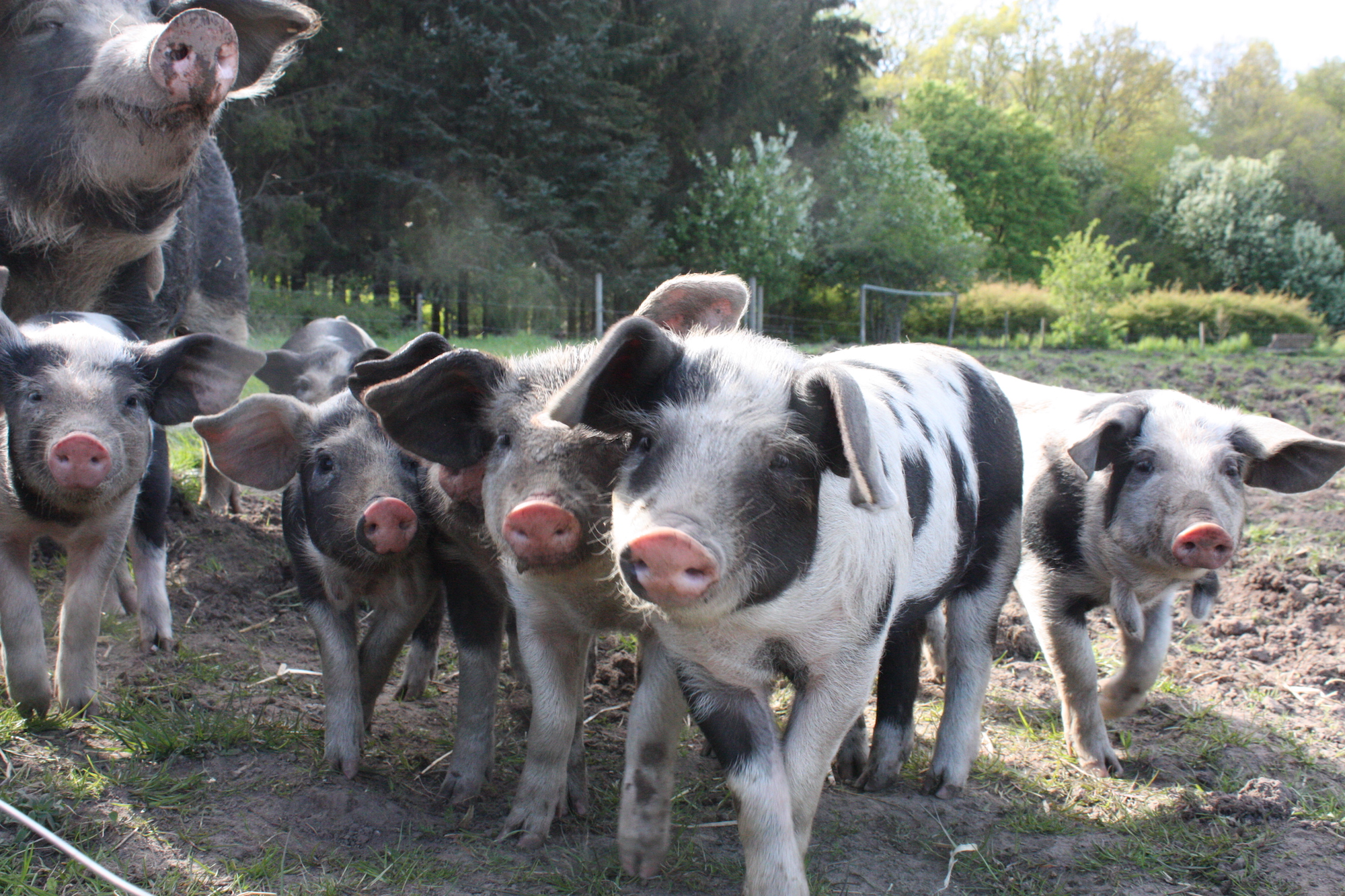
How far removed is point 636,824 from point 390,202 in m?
18.2

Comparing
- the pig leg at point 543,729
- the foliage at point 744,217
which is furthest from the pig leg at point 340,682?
the foliage at point 744,217

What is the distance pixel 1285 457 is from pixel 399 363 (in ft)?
9.94

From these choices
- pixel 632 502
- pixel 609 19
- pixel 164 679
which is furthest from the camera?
pixel 609 19

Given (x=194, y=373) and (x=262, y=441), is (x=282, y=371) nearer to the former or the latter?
(x=194, y=373)

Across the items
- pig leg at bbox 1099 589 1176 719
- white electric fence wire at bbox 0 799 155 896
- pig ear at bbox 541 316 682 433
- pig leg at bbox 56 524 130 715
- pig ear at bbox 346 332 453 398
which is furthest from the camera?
pig leg at bbox 1099 589 1176 719

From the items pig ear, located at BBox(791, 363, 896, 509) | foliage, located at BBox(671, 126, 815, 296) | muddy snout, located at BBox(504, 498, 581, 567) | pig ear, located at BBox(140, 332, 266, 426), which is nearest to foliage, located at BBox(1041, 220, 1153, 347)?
foliage, located at BBox(671, 126, 815, 296)

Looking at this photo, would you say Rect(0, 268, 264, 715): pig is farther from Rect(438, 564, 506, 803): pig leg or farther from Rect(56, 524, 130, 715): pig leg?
Rect(438, 564, 506, 803): pig leg

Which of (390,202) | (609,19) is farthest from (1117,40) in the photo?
(390,202)

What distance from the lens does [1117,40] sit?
5009cm

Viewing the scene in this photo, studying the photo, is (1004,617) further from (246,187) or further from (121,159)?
(246,187)

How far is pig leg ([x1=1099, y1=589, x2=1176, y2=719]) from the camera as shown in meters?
3.74

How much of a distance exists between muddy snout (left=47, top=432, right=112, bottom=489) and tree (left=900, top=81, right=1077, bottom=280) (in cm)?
4435

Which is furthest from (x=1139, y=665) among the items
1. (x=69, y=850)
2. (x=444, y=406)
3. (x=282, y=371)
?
(x=282, y=371)

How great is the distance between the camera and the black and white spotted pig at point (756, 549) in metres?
2.16
